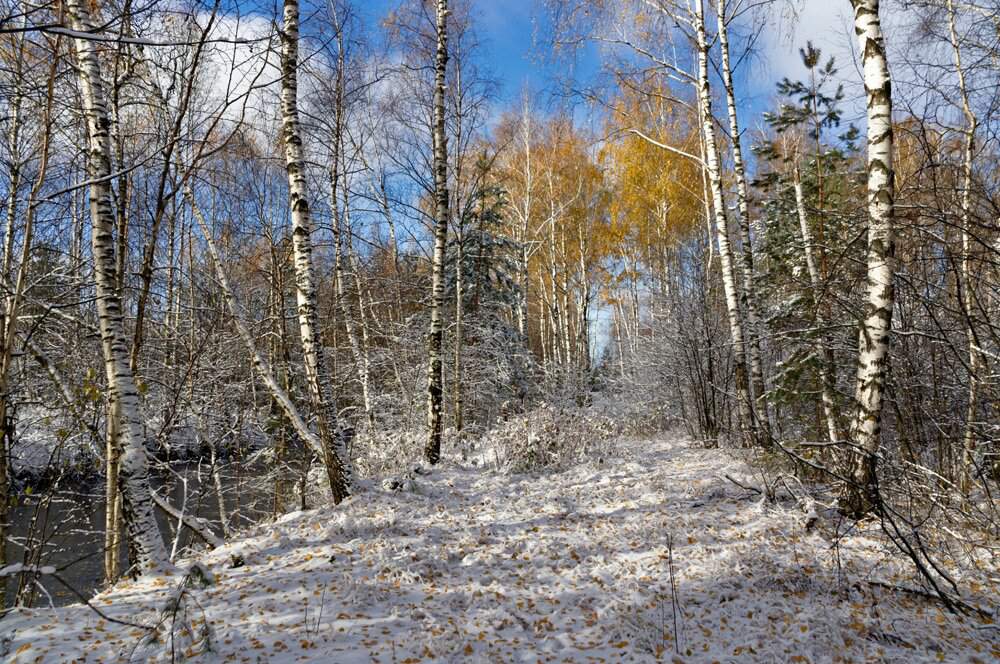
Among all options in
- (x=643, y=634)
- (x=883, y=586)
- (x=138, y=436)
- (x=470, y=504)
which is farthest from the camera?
(x=470, y=504)

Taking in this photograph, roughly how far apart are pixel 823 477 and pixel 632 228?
14016 mm

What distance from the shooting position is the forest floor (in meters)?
3.37

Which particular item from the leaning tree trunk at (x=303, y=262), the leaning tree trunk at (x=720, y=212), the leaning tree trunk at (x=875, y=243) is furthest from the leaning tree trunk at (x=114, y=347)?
the leaning tree trunk at (x=720, y=212)

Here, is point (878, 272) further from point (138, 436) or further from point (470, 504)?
point (138, 436)

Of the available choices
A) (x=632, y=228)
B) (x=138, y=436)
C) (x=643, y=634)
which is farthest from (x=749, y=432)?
(x=632, y=228)

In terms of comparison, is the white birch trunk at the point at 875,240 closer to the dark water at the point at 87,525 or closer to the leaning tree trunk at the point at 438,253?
the leaning tree trunk at the point at 438,253

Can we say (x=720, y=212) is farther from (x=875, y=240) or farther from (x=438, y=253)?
(x=438, y=253)

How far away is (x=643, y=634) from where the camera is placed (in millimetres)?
3605

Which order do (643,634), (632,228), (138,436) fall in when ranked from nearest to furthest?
(643,634) → (138,436) → (632,228)

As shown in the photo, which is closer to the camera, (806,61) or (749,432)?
(749,432)

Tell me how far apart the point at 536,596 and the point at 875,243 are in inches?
161

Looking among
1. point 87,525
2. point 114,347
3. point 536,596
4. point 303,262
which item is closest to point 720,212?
point 303,262

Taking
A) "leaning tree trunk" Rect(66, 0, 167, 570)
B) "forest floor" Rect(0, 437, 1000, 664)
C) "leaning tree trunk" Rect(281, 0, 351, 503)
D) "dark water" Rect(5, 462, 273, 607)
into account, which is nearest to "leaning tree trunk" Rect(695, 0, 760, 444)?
"forest floor" Rect(0, 437, 1000, 664)

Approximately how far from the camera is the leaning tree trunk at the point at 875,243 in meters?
4.43
